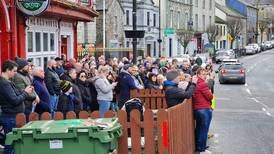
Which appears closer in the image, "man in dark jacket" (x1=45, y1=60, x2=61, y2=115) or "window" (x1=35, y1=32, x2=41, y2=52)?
"man in dark jacket" (x1=45, y1=60, x2=61, y2=115)

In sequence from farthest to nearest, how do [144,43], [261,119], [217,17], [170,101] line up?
1. [217,17]
2. [144,43]
3. [261,119]
4. [170,101]

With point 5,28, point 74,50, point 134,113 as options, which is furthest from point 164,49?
point 134,113

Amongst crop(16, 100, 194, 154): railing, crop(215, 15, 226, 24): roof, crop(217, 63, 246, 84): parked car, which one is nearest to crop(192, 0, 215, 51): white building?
crop(215, 15, 226, 24): roof

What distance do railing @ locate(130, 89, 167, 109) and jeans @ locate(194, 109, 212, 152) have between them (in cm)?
183

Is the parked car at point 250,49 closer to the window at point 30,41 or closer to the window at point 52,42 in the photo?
the window at point 52,42

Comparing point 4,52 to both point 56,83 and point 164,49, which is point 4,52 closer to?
point 56,83

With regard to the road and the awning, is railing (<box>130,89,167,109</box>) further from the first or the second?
the awning

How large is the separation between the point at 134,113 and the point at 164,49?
181 feet

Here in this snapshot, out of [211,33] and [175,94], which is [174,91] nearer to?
[175,94]

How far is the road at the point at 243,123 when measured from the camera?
1203cm

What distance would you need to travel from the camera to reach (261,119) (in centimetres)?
1716

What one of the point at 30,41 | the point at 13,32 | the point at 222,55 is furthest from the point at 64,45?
the point at 222,55

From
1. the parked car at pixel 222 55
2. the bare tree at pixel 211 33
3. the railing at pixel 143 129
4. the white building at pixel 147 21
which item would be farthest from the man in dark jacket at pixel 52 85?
the bare tree at pixel 211 33

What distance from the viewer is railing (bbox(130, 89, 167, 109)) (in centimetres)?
1286
